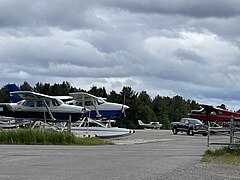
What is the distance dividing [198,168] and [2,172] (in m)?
5.64

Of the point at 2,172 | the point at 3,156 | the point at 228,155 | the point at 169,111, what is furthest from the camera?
the point at 169,111

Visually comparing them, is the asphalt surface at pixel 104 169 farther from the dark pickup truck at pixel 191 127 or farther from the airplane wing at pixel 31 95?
the dark pickup truck at pixel 191 127

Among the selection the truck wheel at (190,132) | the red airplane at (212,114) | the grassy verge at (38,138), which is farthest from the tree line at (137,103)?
the grassy verge at (38,138)

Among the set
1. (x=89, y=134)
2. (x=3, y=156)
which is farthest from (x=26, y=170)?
(x=89, y=134)

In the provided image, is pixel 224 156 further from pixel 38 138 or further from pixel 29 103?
pixel 29 103

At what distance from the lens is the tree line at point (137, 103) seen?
11162cm

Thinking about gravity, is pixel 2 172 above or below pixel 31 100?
below

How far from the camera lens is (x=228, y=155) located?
23.4 m

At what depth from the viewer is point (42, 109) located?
2156 inches

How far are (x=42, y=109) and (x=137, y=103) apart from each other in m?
58.7

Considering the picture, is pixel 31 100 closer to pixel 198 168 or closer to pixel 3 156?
pixel 3 156

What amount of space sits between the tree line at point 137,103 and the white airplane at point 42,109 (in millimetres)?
42560

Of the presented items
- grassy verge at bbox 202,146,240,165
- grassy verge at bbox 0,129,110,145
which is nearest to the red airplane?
grassy verge at bbox 0,129,110,145

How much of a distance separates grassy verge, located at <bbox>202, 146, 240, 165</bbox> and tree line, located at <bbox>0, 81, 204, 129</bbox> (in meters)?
73.3
